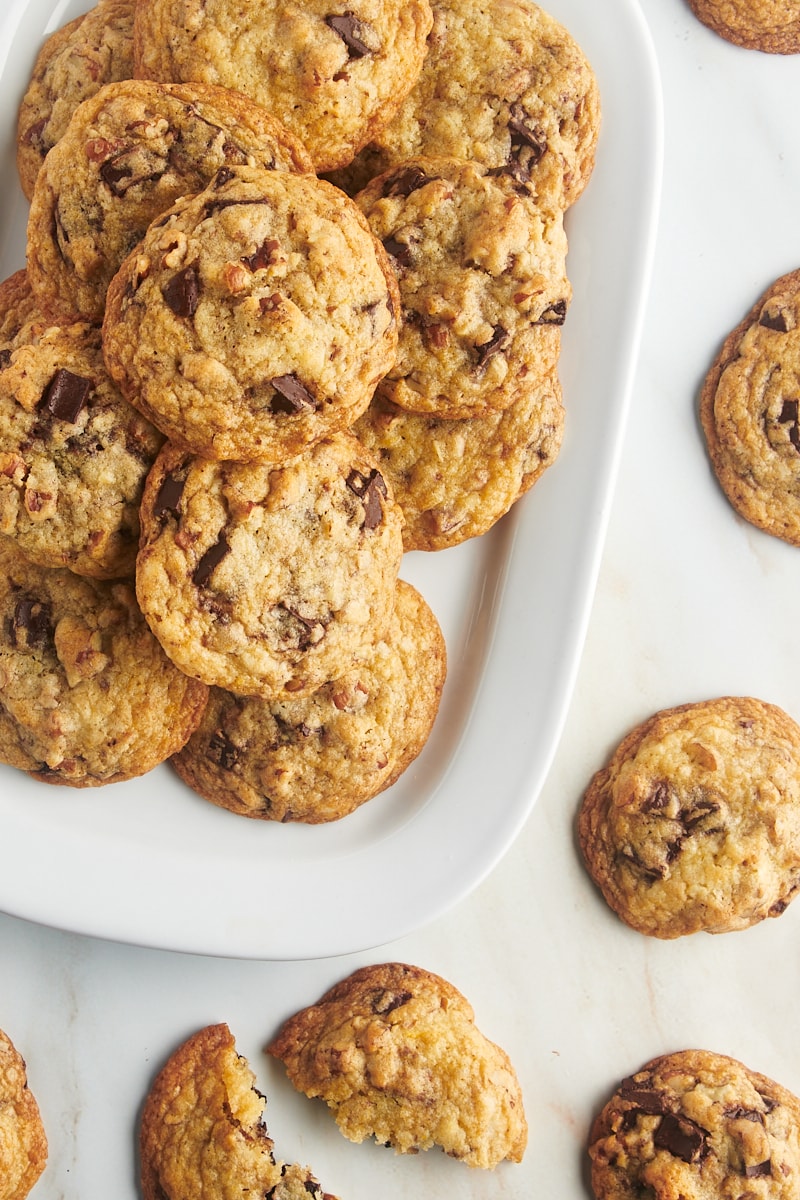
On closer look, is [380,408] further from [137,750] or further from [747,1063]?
[747,1063]

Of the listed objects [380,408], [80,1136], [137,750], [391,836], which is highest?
[380,408]

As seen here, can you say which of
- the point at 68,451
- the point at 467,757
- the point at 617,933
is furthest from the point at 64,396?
the point at 617,933

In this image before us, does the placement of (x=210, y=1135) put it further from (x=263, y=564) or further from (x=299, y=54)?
(x=299, y=54)

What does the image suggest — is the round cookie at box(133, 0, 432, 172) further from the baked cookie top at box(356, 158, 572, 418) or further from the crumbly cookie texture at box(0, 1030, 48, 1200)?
the crumbly cookie texture at box(0, 1030, 48, 1200)

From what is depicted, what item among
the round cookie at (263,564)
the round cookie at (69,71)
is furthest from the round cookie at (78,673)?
the round cookie at (69,71)

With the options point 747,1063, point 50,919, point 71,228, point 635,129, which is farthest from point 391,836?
point 635,129
